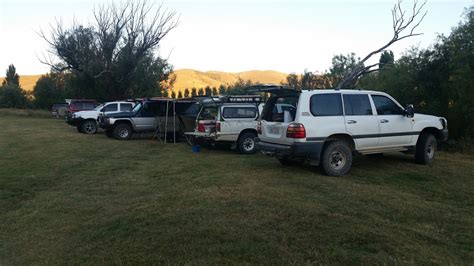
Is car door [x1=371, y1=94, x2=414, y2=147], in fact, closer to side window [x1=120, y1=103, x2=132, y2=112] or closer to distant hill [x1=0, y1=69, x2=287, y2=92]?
side window [x1=120, y1=103, x2=132, y2=112]

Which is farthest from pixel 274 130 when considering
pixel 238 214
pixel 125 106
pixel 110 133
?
pixel 125 106

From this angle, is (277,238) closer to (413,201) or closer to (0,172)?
(413,201)

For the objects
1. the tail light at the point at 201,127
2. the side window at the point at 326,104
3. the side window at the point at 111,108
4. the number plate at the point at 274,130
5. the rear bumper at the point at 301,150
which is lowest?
the rear bumper at the point at 301,150

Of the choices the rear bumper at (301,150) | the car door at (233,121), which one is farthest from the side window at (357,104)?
the car door at (233,121)

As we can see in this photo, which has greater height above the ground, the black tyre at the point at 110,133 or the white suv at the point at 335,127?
the white suv at the point at 335,127

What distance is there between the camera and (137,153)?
1373cm

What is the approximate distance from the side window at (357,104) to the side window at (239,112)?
182 inches

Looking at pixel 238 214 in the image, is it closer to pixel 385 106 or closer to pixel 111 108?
pixel 385 106

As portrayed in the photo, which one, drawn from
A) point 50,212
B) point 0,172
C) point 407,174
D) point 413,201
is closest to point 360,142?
point 407,174

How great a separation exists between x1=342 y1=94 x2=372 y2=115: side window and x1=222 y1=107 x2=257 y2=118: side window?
4.62m

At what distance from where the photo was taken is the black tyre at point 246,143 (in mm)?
13117

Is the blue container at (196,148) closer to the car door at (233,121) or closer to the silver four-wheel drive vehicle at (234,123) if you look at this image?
the silver four-wheel drive vehicle at (234,123)

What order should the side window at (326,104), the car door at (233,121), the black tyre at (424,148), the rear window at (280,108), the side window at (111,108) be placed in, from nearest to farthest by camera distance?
the side window at (326,104)
the rear window at (280,108)
the black tyre at (424,148)
the car door at (233,121)
the side window at (111,108)

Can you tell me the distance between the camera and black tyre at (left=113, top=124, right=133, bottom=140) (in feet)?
60.0
